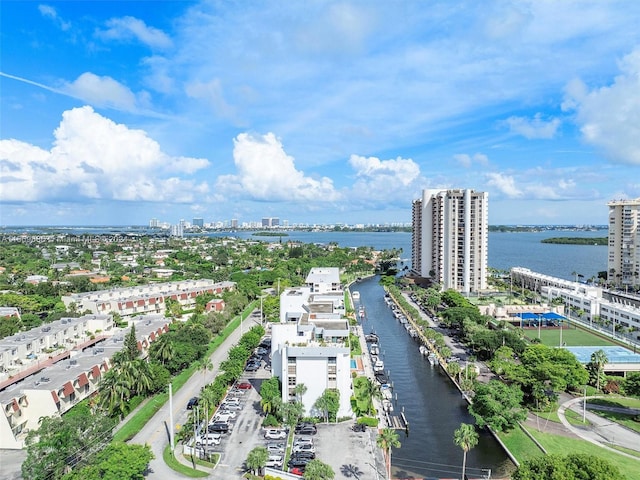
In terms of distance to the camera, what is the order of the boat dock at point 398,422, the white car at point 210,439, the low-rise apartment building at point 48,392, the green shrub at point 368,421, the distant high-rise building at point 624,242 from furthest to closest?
1. the distant high-rise building at point 624,242
2. the boat dock at point 398,422
3. the green shrub at point 368,421
4. the low-rise apartment building at point 48,392
5. the white car at point 210,439

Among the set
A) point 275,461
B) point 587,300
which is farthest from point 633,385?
point 587,300

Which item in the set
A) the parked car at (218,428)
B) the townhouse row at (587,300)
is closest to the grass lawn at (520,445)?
the parked car at (218,428)

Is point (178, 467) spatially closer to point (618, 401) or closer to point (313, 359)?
point (313, 359)

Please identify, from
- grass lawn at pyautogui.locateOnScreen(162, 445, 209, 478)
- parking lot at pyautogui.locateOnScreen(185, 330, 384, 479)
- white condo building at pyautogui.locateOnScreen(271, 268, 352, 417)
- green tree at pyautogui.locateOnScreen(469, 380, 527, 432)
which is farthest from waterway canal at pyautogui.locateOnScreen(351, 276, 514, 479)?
grass lawn at pyautogui.locateOnScreen(162, 445, 209, 478)

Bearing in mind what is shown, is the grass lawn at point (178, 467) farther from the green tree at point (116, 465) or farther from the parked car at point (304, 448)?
the parked car at point (304, 448)

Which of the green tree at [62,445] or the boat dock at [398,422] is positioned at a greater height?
the green tree at [62,445]

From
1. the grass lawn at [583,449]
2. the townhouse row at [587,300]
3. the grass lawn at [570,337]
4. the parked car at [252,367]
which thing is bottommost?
the parked car at [252,367]

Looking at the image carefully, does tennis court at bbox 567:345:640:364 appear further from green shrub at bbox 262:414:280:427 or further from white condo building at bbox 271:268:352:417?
green shrub at bbox 262:414:280:427
